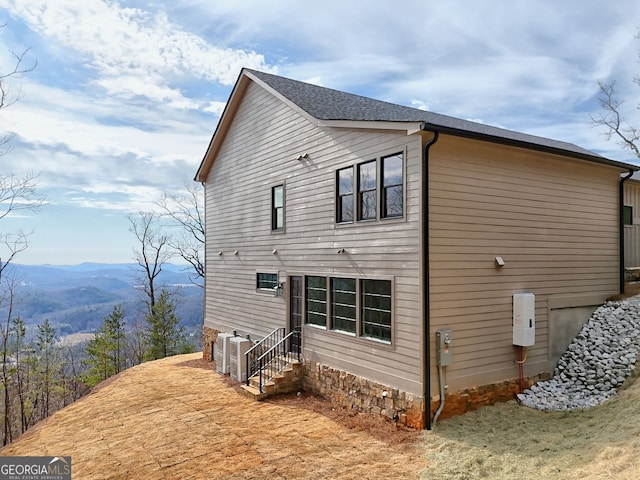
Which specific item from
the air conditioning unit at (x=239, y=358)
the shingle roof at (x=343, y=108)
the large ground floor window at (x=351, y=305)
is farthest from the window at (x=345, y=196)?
the air conditioning unit at (x=239, y=358)

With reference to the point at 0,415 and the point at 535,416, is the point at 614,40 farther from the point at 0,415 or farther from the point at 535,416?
the point at 0,415

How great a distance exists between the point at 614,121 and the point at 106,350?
31.9 metres

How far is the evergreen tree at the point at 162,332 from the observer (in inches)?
1009

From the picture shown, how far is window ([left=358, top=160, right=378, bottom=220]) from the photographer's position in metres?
8.09

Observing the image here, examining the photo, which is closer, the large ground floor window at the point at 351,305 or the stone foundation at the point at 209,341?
the large ground floor window at the point at 351,305

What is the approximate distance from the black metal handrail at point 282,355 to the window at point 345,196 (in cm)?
341

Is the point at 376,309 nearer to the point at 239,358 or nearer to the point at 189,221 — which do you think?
the point at 239,358

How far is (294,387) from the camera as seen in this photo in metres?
9.78

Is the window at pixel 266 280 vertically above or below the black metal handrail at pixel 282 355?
above

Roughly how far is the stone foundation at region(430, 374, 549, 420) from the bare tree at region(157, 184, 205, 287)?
20.8 metres

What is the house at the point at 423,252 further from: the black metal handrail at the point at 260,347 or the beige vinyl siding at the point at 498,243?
the black metal handrail at the point at 260,347

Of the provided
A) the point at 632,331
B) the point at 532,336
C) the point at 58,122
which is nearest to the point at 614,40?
the point at 632,331

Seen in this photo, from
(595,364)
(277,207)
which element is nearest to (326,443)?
(595,364)

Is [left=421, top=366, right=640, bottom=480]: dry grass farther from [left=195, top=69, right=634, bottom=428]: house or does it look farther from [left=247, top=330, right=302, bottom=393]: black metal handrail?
[left=247, top=330, right=302, bottom=393]: black metal handrail
